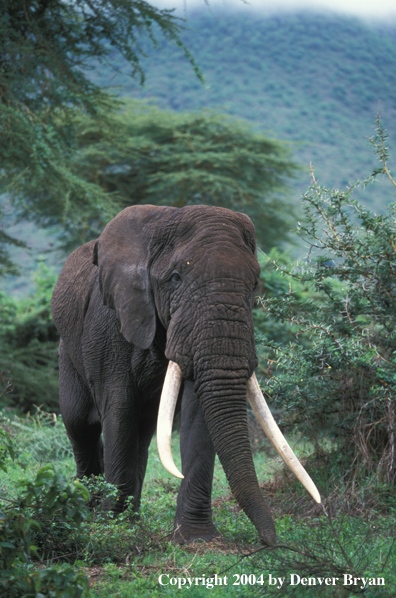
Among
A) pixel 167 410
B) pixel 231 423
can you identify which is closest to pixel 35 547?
pixel 167 410

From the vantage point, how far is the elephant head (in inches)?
152

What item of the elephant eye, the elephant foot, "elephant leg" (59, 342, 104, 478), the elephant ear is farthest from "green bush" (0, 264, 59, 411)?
the elephant eye

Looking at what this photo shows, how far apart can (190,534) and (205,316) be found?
1524mm

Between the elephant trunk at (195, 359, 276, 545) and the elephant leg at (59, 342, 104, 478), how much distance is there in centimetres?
191

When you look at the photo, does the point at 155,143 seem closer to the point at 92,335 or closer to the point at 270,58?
the point at 92,335

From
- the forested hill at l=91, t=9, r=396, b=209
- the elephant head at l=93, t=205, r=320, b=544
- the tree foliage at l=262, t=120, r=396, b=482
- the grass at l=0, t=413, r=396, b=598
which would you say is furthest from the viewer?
the forested hill at l=91, t=9, r=396, b=209

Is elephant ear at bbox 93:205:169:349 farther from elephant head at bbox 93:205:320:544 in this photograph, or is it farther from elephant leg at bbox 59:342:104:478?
elephant leg at bbox 59:342:104:478

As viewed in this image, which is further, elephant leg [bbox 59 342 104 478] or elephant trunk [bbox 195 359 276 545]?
elephant leg [bbox 59 342 104 478]

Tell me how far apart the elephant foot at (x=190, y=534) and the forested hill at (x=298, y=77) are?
49787mm

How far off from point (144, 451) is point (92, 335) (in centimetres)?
110

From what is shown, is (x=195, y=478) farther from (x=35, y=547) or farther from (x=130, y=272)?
(x=35, y=547)

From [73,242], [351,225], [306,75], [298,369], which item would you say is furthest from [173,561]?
[306,75]

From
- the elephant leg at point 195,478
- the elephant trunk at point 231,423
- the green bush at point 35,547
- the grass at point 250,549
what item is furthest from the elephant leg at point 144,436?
the green bush at point 35,547

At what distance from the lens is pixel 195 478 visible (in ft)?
15.0
